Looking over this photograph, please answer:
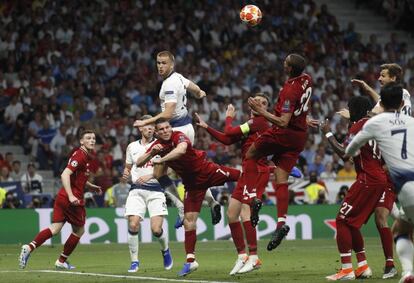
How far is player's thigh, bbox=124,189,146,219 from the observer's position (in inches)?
704

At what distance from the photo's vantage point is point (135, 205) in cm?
1792

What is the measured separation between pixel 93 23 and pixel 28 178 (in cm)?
757

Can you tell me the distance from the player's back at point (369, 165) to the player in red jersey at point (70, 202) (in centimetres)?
549

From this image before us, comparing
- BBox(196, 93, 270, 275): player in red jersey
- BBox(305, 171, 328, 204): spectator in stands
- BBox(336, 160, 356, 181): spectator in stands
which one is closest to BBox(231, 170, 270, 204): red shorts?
BBox(196, 93, 270, 275): player in red jersey

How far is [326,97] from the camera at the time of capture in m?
33.9

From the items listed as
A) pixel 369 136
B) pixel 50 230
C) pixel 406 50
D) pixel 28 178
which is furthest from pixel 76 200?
pixel 406 50

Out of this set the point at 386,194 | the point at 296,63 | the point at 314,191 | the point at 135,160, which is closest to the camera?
the point at 296,63

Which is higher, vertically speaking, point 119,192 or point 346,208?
point 346,208

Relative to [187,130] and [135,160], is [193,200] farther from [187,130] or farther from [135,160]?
[135,160]

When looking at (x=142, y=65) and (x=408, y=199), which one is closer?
(x=408, y=199)

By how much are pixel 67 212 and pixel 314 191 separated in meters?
11.6

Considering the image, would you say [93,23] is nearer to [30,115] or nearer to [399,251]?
[30,115]

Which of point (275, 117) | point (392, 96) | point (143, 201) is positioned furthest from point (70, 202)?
point (392, 96)

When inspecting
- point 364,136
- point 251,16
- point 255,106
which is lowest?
point 364,136
